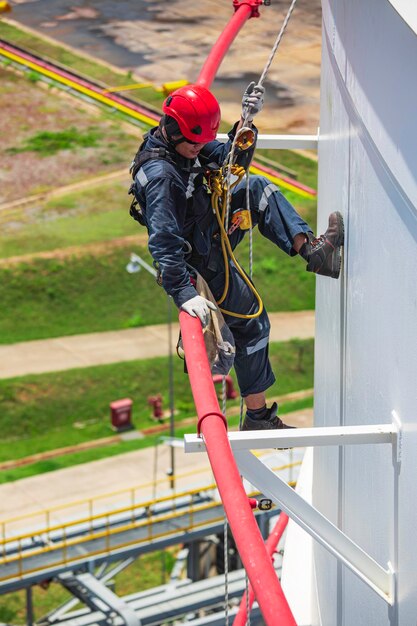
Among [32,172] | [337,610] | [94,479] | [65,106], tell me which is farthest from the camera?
[65,106]

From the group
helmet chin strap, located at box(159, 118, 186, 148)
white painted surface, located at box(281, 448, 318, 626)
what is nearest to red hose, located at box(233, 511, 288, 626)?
white painted surface, located at box(281, 448, 318, 626)

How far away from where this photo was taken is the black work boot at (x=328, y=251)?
37.4ft

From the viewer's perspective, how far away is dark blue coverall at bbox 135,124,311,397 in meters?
10.7

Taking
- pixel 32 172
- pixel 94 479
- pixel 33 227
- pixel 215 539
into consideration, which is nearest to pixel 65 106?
pixel 32 172

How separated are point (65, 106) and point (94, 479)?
28275 mm

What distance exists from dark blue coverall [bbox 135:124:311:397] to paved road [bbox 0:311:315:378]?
3482 centimetres

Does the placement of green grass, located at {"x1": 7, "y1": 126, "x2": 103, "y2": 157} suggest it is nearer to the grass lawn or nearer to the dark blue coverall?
the grass lawn

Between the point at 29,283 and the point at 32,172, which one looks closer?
the point at 29,283

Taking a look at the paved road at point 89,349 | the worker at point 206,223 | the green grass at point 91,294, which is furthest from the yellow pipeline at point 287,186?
the worker at point 206,223

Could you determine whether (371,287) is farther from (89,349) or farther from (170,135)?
(89,349)

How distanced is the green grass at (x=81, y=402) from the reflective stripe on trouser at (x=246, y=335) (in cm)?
3102

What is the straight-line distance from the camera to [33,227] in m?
55.5

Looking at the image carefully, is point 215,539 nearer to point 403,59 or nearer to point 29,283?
point 29,283

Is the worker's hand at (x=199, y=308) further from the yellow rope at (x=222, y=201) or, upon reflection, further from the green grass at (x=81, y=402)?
the green grass at (x=81, y=402)
